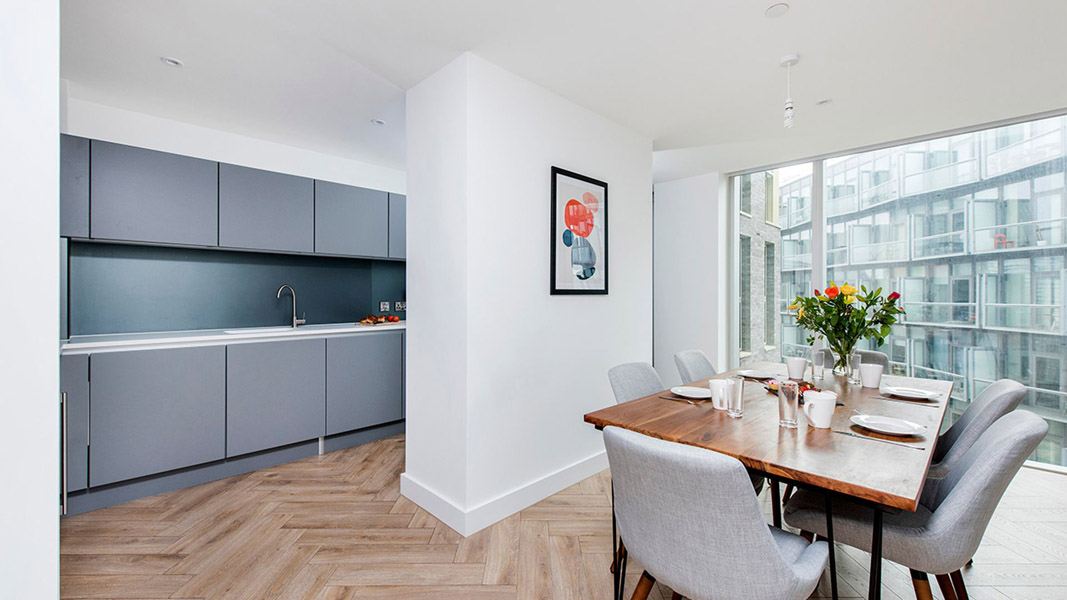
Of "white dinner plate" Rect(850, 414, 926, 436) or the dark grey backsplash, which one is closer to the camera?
"white dinner plate" Rect(850, 414, 926, 436)

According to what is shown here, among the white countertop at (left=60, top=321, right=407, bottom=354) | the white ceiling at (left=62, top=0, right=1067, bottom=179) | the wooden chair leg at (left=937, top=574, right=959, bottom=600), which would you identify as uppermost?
the white ceiling at (left=62, top=0, right=1067, bottom=179)

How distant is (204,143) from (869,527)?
177 inches

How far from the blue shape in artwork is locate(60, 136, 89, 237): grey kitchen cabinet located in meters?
2.98

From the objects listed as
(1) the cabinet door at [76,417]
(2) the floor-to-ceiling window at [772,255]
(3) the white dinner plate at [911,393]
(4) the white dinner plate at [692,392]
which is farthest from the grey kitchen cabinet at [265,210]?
(2) the floor-to-ceiling window at [772,255]

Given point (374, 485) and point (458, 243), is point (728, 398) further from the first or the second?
point (374, 485)

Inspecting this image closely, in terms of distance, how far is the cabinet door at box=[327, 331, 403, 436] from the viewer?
3.46 metres

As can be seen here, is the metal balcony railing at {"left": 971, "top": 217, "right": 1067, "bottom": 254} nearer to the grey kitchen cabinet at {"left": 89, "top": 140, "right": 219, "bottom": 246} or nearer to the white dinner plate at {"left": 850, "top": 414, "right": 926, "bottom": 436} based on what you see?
the white dinner plate at {"left": 850, "top": 414, "right": 926, "bottom": 436}

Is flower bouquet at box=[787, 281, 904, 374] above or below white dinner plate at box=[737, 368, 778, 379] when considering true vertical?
above

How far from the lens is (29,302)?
1122 millimetres

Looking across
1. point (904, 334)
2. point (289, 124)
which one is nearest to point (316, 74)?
point (289, 124)

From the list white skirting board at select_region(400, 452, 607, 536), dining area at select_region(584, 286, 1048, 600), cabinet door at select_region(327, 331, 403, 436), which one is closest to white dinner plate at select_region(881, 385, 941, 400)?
dining area at select_region(584, 286, 1048, 600)

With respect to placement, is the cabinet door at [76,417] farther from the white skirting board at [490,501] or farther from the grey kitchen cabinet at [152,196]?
the white skirting board at [490,501]

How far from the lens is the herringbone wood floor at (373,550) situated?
6.13ft

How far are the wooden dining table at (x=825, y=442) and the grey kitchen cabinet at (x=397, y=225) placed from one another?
9.39ft
